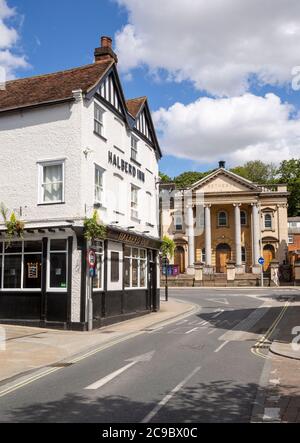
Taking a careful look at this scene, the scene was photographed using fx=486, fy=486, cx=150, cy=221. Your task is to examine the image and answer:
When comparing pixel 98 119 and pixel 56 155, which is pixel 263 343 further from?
pixel 98 119

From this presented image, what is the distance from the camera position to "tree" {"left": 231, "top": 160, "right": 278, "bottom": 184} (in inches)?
3418

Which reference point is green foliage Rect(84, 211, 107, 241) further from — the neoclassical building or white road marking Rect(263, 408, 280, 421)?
the neoclassical building

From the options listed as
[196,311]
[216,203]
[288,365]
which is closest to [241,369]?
[288,365]

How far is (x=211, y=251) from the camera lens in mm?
60000

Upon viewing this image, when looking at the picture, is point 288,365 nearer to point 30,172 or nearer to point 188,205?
point 30,172

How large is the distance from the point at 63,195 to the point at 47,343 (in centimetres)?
621

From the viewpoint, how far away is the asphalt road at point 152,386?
7.23 metres

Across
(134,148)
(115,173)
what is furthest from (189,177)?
(115,173)

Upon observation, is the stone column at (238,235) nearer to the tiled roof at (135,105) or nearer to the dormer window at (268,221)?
the dormer window at (268,221)

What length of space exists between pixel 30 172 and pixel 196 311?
38.8 ft

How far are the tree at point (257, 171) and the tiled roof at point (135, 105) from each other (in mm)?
62025

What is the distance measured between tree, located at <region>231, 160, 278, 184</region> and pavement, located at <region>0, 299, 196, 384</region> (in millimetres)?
68636

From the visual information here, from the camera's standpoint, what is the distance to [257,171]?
88.3 meters

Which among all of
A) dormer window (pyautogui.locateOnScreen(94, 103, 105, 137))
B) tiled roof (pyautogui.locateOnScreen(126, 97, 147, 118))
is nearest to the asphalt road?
dormer window (pyautogui.locateOnScreen(94, 103, 105, 137))
